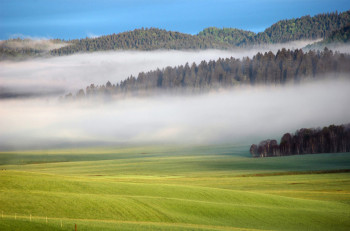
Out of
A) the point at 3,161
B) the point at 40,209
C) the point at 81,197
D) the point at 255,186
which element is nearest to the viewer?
the point at 40,209

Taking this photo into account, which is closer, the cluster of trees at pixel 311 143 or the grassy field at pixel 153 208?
the grassy field at pixel 153 208

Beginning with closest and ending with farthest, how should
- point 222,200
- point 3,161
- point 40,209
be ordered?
point 40,209 → point 222,200 → point 3,161

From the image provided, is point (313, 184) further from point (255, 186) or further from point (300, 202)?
point (300, 202)

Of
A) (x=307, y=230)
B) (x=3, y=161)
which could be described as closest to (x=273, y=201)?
(x=307, y=230)

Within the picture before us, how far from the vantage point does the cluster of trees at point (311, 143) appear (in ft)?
527

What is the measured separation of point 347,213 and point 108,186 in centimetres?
2510

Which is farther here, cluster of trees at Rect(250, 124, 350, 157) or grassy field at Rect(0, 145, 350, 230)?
cluster of trees at Rect(250, 124, 350, 157)

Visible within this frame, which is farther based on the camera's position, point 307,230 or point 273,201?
point 273,201

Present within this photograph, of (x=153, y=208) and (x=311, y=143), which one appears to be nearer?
(x=153, y=208)

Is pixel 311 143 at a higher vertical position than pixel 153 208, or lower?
lower

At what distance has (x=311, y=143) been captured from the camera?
164750mm

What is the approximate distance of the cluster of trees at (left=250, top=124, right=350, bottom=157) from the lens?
527 ft

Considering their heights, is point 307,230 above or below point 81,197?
below

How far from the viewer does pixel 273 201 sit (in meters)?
57.7
